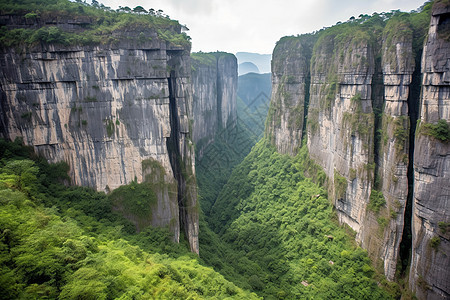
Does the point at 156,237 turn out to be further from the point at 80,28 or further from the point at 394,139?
the point at 394,139

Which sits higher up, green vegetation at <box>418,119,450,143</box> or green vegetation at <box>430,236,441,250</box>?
green vegetation at <box>418,119,450,143</box>

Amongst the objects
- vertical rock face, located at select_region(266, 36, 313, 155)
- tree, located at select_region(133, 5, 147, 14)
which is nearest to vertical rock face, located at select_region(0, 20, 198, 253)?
tree, located at select_region(133, 5, 147, 14)

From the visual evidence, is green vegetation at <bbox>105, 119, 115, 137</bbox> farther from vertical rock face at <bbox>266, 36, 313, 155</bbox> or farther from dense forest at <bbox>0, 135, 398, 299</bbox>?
vertical rock face at <bbox>266, 36, 313, 155</bbox>

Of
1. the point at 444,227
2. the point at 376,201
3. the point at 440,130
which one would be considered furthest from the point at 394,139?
the point at 444,227

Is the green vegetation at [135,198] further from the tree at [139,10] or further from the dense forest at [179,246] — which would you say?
the tree at [139,10]

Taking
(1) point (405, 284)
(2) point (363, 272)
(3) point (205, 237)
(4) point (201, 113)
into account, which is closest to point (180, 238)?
(3) point (205, 237)

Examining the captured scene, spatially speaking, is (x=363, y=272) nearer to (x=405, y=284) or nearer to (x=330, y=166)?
(x=405, y=284)
